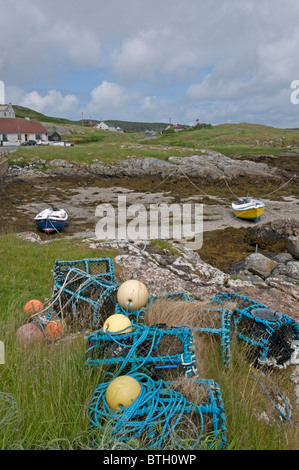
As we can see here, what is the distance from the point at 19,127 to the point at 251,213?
59230 mm

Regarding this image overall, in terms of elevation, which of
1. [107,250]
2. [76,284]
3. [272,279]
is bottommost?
[272,279]

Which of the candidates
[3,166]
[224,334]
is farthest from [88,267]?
[3,166]

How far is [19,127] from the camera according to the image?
63.9m

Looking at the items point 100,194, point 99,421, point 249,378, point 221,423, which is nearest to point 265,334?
point 249,378

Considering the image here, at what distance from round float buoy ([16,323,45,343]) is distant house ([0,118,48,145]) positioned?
63.2 metres

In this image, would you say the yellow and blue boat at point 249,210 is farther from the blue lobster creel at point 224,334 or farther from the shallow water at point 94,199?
the blue lobster creel at point 224,334

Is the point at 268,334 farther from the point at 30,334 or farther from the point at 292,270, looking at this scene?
the point at 292,270

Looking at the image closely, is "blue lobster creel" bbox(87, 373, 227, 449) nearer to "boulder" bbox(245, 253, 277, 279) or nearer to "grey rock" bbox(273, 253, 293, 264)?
"boulder" bbox(245, 253, 277, 279)

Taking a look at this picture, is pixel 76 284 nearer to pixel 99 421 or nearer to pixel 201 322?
pixel 201 322

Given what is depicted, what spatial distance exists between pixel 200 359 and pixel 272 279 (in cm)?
703

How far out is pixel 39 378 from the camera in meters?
3.07

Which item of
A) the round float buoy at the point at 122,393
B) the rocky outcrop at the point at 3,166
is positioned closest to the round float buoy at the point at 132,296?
the round float buoy at the point at 122,393

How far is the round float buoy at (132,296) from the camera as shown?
424 centimetres

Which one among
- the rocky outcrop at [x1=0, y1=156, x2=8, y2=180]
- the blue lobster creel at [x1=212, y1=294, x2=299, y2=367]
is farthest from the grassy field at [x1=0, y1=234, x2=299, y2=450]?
the rocky outcrop at [x1=0, y1=156, x2=8, y2=180]
